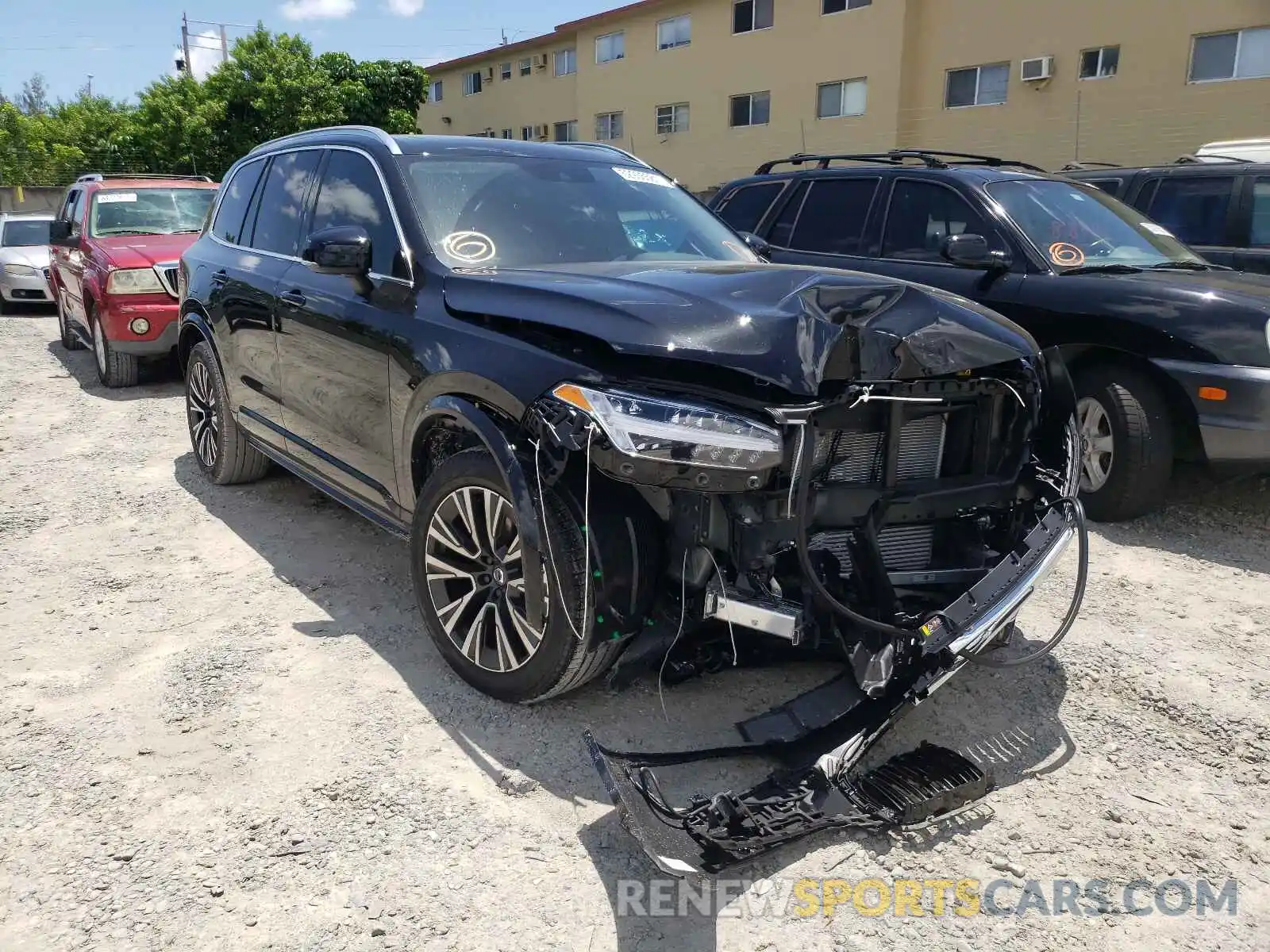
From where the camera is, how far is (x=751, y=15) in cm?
2475

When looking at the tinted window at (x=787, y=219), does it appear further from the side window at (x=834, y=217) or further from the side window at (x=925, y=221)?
the side window at (x=925, y=221)

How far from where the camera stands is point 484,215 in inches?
152

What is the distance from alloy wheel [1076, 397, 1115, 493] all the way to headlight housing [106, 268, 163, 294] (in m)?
7.61

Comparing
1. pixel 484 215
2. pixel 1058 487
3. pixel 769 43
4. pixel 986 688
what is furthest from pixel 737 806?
pixel 769 43

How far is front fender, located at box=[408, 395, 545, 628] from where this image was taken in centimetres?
291

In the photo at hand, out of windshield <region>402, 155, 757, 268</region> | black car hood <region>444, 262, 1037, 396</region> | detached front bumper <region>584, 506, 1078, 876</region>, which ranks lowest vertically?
detached front bumper <region>584, 506, 1078, 876</region>

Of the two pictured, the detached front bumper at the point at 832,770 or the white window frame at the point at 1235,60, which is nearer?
the detached front bumper at the point at 832,770

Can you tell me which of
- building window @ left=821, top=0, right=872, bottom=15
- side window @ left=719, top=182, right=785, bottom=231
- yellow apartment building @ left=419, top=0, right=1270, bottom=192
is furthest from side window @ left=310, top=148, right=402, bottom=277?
building window @ left=821, top=0, right=872, bottom=15

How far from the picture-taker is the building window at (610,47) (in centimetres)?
2891

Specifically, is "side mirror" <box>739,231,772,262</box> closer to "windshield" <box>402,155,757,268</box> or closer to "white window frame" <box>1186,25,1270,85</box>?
"windshield" <box>402,155,757,268</box>

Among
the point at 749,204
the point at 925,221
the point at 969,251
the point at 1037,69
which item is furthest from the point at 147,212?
the point at 1037,69

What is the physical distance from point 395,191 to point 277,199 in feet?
4.85

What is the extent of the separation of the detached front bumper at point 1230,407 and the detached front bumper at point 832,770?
229cm

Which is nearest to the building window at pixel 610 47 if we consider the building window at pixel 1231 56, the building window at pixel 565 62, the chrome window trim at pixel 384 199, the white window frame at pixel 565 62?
the white window frame at pixel 565 62
